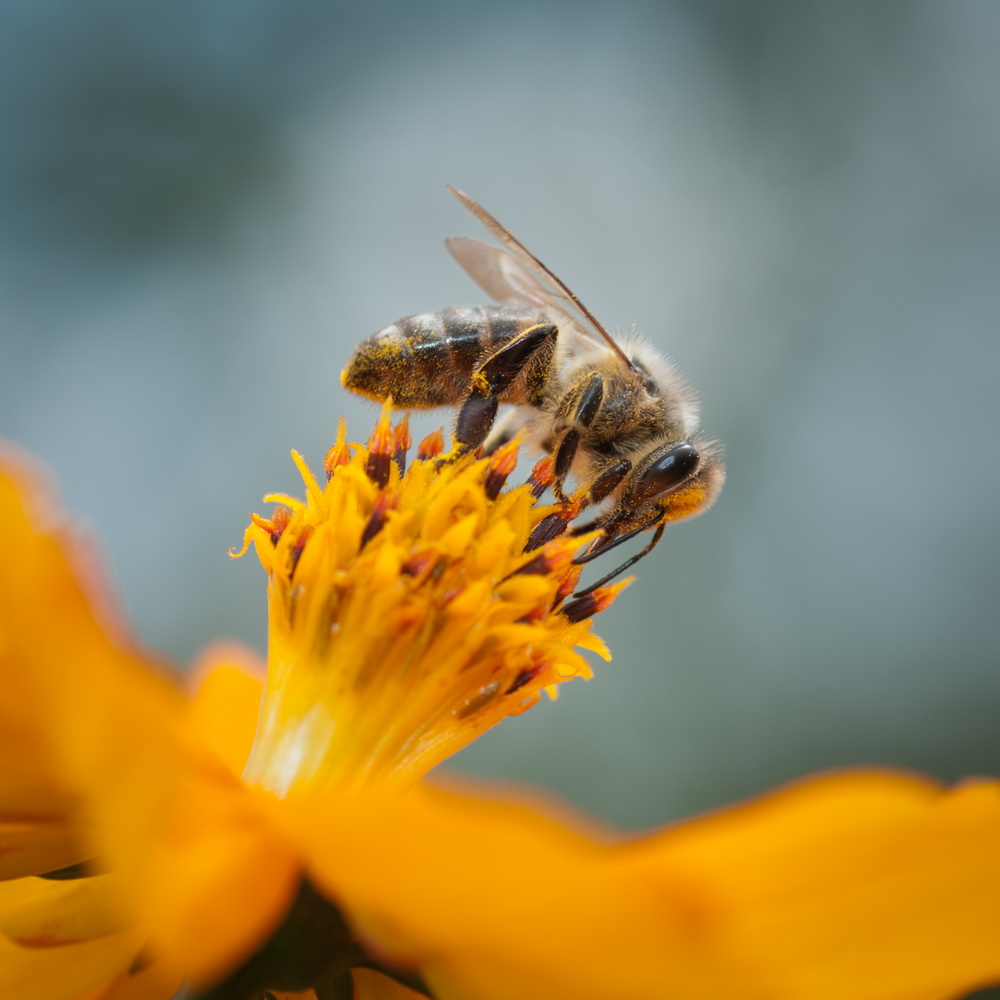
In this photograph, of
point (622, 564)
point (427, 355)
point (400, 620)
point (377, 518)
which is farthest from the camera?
point (427, 355)

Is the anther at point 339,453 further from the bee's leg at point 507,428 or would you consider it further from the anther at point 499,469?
the bee's leg at point 507,428

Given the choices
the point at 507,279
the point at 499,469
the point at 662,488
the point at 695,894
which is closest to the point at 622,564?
the point at 662,488

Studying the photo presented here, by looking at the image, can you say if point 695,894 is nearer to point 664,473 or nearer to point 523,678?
point 523,678

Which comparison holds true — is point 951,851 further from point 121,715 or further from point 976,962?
point 121,715

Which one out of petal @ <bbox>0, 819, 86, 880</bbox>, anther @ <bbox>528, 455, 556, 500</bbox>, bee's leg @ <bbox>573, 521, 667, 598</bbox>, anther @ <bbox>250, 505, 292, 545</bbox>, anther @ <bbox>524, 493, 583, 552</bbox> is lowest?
bee's leg @ <bbox>573, 521, 667, 598</bbox>

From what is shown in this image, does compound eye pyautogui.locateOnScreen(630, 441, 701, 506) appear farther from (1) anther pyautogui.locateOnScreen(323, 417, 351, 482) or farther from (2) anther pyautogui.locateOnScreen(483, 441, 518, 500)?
(1) anther pyautogui.locateOnScreen(323, 417, 351, 482)

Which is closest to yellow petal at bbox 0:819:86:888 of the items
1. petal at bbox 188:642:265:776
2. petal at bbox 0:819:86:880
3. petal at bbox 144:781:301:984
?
petal at bbox 0:819:86:880
